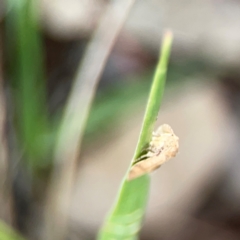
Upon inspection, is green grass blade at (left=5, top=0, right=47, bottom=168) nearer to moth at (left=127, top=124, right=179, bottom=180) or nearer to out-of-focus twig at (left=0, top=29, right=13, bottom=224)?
out-of-focus twig at (left=0, top=29, right=13, bottom=224)

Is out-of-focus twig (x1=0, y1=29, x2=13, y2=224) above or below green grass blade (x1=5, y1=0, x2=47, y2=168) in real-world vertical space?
below

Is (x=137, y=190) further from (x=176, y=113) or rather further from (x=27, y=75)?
(x=176, y=113)

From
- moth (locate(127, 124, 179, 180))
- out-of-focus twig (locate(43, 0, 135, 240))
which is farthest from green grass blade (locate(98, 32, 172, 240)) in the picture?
out-of-focus twig (locate(43, 0, 135, 240))

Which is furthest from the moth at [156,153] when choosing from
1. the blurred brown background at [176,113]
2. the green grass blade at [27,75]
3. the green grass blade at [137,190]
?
the blurred brown background at [176,113]

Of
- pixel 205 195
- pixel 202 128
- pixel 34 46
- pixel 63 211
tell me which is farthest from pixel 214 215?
pixel 34 46

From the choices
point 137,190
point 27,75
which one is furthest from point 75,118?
point 137,190

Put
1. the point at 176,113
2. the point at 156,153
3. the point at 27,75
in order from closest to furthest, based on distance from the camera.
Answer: the point at 156,153 < the point at 27,75 < the point at 176,113

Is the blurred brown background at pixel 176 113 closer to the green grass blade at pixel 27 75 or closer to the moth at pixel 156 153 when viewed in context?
the green grass blade at pixel 27 75
